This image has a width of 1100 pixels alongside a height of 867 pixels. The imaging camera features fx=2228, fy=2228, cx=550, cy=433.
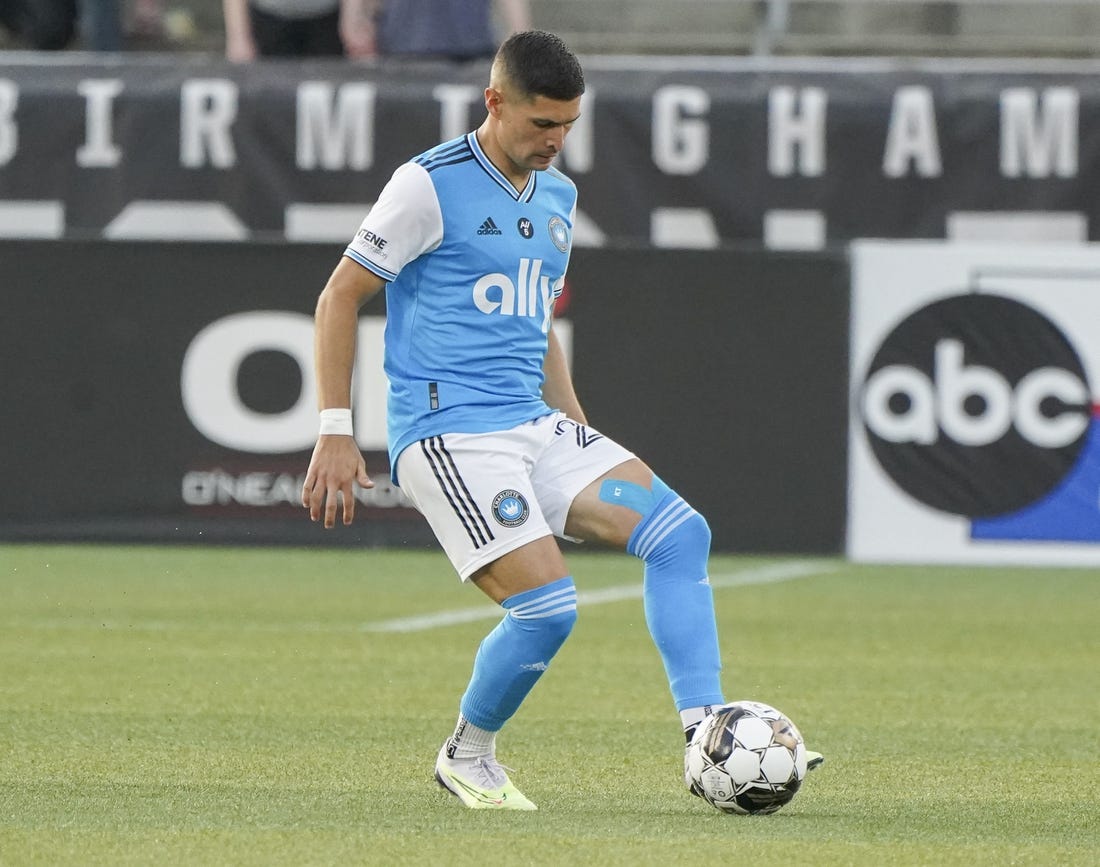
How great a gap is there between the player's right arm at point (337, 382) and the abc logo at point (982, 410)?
718cm

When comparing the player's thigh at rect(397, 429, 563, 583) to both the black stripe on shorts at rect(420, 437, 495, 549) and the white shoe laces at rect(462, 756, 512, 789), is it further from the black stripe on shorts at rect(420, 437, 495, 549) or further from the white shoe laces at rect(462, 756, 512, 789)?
the white shoe laces at rect(462, 756, 512, 789)

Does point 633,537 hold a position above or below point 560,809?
above

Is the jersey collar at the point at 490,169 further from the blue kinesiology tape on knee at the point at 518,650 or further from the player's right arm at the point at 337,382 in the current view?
the blue kinesiology tape on knee at the point at 518,650

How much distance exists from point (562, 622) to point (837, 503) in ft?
23.1

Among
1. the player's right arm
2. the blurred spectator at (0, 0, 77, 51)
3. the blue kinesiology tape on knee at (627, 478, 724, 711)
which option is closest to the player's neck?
the player's right arm

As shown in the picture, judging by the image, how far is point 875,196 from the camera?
12852mm

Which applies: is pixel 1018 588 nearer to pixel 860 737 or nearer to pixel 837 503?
pixel 837 503

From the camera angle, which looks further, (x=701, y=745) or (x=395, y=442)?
(x=395, y=442)

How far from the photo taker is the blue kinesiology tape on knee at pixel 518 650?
5078 mm

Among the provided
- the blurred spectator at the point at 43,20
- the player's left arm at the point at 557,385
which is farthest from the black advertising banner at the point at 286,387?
the player's left arm at the point at 557,385

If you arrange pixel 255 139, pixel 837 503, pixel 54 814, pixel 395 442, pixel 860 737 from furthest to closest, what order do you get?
pixel 255 139 → pixel 837 503 → pixel 860 737 → pixel 395 442 → pixel 54 814

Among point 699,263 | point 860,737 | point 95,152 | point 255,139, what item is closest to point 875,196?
point 699,263

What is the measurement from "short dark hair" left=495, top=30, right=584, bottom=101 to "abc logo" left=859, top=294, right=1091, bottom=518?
7.07m

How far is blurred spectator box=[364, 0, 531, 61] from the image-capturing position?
13203 mm
